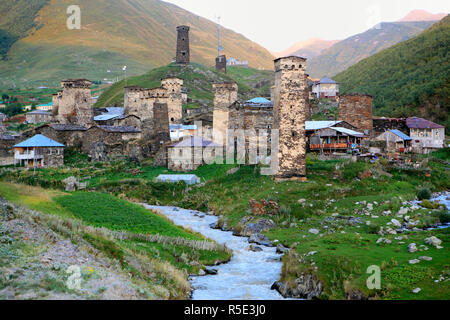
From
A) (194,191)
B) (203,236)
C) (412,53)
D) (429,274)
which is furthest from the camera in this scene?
(412,53)

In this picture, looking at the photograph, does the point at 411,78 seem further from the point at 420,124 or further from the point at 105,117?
the point at 105,117

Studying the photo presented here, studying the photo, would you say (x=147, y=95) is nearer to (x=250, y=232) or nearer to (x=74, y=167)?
(x=74, y=167)

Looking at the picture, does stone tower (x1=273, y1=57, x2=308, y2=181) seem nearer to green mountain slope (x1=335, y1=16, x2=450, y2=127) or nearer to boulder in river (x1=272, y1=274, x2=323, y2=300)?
boulder in river (x1=272, y1=274, x2=323, y2=300)

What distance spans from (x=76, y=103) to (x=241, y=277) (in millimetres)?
43169

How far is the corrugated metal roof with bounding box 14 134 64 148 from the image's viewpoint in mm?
43969

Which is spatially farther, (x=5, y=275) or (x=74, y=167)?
(x=74, y=167)

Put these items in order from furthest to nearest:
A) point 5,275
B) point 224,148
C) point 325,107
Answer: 1. point 325,107
2. point 224,148
3. point 5,275

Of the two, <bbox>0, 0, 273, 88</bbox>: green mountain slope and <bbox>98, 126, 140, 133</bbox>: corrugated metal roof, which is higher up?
<bbox>0, 0, 273, 88</bbox>: green mountain slope

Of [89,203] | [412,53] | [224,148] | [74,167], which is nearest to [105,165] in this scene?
[74,167]

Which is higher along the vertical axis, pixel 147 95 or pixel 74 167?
pixel 147 95


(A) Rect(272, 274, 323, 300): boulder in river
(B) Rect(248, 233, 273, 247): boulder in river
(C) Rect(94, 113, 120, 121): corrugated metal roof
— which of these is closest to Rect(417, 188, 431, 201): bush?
(B) Rect(248, 233, 273, 247): boulder in river

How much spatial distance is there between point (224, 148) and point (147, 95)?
18.0 metres

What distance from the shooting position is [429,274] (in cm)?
1454

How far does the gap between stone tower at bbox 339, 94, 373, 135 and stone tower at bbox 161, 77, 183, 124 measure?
859 inches
